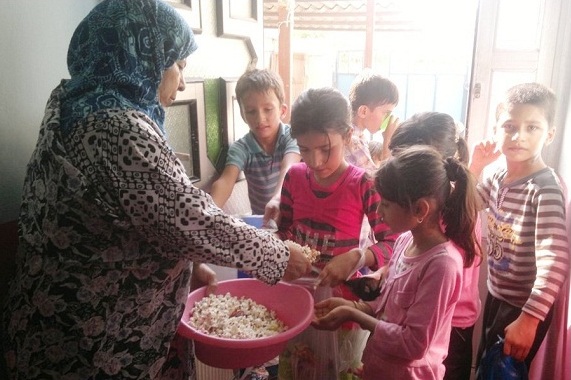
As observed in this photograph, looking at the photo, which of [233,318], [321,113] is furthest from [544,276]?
[233,318]

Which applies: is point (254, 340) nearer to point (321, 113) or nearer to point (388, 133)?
point (321, 113)

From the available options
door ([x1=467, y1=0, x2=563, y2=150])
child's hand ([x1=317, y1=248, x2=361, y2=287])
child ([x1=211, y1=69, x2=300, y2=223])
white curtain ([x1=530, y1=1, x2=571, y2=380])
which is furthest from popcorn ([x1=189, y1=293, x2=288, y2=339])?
door ([x1=467, y1=0, x2=563, y2=150])

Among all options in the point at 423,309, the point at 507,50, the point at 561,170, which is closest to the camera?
the point at 423,309

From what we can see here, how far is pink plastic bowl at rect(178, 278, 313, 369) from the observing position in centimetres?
120

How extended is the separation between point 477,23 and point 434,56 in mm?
2896

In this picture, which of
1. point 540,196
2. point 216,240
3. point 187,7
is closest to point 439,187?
point 540,196

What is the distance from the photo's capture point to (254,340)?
3.84 ft

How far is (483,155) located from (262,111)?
1017mm

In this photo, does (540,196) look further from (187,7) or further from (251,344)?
(187,7)

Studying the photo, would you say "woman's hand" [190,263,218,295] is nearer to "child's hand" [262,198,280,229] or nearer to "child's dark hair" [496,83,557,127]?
"child's hand" [262,198,280,229]

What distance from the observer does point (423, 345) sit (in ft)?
3.80

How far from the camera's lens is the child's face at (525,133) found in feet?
5.29

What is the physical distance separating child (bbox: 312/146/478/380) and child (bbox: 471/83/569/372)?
0.35m

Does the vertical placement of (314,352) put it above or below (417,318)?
below
